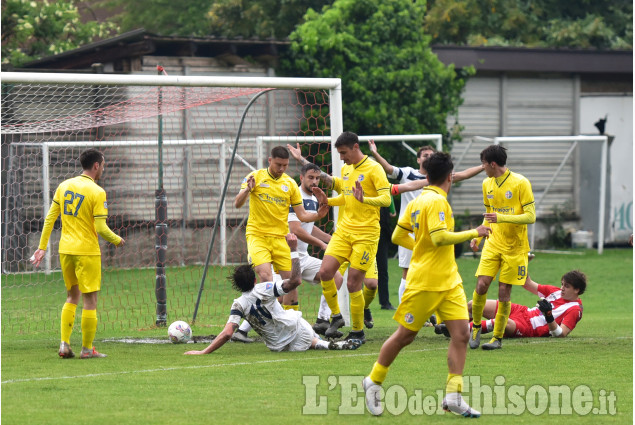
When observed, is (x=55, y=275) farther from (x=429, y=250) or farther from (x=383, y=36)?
(x=383, y=36)

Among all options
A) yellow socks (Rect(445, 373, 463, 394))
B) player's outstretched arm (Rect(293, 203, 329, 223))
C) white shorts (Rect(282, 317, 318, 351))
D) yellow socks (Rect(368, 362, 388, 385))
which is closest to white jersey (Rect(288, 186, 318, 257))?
player's outstretched arm (Rect(293, 203, 329, 223))

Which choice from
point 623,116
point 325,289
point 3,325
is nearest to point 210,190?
point 3,325

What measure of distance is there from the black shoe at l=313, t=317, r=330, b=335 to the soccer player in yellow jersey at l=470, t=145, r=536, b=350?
195 centimetres

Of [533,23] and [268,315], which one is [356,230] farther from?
[533,23]

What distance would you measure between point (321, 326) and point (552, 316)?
2.57m

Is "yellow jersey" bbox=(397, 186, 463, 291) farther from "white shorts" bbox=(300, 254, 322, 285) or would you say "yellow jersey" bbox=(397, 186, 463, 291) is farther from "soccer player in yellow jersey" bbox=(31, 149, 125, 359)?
"white shorts" bbox=(300, 254, 322, 285)

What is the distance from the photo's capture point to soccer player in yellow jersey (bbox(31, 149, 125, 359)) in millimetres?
9648

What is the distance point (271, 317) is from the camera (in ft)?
32.9

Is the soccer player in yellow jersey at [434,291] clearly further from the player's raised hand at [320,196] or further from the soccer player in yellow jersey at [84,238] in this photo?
the soccer player in yellow jersey at [84,238]

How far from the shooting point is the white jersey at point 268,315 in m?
9.80

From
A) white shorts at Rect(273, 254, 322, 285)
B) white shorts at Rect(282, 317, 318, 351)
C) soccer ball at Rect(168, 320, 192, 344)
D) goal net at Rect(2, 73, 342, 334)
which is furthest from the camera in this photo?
goal net at Rect(2, 73, 342, 334)

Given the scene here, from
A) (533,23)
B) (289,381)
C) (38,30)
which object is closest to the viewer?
(289,381)

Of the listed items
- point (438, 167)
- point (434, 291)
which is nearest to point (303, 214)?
point (438, 167)

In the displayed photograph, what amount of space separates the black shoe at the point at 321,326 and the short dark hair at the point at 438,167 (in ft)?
15.6
